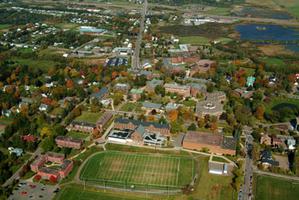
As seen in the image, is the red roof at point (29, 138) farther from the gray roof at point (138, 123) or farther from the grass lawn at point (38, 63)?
the grass lawn at point (38, 63)

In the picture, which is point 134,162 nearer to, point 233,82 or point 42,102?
point 42,102

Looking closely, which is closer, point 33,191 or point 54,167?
point 33,191

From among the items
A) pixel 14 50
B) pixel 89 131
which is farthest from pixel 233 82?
pixel 14 50

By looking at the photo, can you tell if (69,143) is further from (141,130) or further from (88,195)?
(88,195)

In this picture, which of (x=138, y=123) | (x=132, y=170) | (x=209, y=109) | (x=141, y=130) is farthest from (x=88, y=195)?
(x=209, y=109)

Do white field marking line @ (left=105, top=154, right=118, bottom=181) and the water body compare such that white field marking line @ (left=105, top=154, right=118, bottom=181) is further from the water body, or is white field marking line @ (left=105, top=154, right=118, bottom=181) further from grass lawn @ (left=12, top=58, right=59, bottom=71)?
the water body
